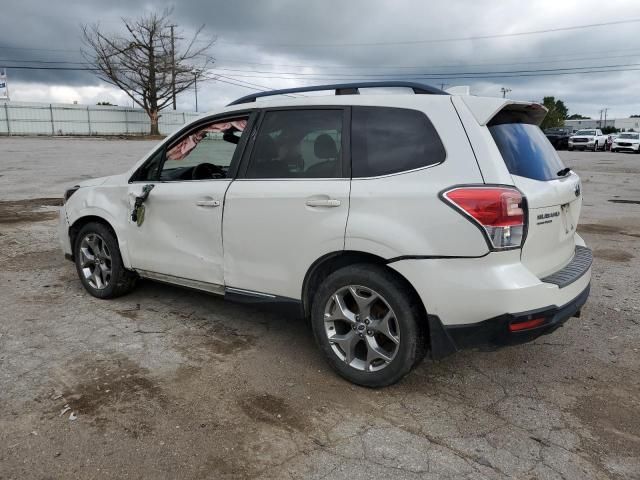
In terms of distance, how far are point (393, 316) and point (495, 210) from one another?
838mm

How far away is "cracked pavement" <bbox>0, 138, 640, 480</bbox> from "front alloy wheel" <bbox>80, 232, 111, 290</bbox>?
0.64 feet

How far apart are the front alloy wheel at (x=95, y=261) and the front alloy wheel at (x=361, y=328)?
8.02ft

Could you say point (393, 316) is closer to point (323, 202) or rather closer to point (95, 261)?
point (323, 202)

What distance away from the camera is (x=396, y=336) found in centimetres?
314

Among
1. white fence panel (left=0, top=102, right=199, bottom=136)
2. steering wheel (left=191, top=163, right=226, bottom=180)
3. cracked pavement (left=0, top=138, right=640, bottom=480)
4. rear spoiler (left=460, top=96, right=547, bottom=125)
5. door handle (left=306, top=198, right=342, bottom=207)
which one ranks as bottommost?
cracked pavement (left=0, top=138, right=640, bottom=480)

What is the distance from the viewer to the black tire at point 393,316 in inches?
121

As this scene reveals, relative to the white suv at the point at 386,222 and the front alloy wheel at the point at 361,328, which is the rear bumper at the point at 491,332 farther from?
the front alloy wheel at the point at 361,328

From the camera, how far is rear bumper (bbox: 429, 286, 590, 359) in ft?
9.48

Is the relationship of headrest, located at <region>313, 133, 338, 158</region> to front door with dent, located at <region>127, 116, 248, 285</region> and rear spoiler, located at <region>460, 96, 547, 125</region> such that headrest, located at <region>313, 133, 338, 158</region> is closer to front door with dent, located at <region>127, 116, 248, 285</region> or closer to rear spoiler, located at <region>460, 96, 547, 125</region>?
front door with dent, located at <region>127, 116, 248, 285</region>

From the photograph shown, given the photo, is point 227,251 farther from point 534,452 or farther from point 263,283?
point 534,452

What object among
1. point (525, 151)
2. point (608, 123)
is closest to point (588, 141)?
point (525, 151)

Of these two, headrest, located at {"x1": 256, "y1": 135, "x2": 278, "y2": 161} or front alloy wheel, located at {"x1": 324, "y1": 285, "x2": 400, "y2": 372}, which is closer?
front alloy wheel, located at {"x1": 324, "y1": 285, "x2": 400, "y2": 372}

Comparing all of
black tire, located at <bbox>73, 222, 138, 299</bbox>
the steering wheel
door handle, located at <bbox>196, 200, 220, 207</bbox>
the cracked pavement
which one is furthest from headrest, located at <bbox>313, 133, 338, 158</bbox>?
black tire, located at <bbox>73, 222, 138, 299</bbox>

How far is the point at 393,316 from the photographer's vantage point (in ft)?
10.3
